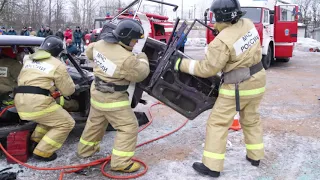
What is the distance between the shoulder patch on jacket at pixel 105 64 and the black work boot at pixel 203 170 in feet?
4.19

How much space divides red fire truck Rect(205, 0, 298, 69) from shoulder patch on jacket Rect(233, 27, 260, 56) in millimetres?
7720

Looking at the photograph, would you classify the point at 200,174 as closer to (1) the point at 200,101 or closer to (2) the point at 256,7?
(1) the point at 200,101

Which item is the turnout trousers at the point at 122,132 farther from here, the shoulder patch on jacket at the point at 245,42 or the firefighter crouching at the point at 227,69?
the shoulder patch on jacket at the point at 245,42

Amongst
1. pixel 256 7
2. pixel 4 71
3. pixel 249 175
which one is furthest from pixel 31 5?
pixel 249 175

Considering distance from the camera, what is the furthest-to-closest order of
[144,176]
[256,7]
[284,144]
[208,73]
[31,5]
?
[31,5]
[256,7]
[284,144]
[144,176]
[208,73]

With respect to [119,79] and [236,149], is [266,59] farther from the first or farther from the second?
[119,79]

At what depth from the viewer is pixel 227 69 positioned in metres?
3.40

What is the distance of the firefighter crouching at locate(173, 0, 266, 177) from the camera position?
325 cm

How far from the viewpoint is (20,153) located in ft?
12.2

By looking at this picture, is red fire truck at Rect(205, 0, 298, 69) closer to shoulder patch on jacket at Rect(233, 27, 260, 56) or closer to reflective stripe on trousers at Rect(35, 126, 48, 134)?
shoulder patch on jacket at Rect(233, 27, 260, 56)

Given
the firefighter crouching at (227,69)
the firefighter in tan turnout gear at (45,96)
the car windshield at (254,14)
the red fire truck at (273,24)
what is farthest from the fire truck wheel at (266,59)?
the firefighter in tan turnout gear at (45,96)

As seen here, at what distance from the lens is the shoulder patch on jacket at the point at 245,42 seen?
3257 millimetres

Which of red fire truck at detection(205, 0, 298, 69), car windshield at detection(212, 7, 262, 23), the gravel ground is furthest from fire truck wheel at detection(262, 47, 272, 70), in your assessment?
the gravel ground

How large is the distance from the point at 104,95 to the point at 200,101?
1.01m
